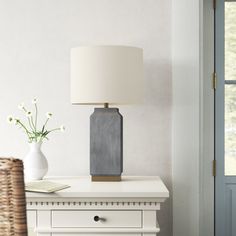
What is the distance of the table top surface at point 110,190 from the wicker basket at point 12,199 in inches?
48.1

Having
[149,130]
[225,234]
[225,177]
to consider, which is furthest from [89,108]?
[225,234]

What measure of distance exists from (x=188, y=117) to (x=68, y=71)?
0.82 metres

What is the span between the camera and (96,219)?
2.36 meters

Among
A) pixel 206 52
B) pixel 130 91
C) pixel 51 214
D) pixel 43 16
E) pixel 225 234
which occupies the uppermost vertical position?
pixel 43 16

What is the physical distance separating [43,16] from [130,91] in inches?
33.7

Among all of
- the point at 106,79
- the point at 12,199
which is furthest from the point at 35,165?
the point at 12,199

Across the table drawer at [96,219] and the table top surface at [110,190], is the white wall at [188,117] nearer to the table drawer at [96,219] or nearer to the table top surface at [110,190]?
the table top surface at [110,190]

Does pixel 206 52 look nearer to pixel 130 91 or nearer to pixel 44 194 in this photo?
pixel 130 91

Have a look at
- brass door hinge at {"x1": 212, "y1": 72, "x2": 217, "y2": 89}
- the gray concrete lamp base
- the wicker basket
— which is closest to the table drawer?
the gray concrete lamp base

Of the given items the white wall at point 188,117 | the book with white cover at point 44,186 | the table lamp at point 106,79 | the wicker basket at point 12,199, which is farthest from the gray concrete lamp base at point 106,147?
the wicker basket at point 12,199

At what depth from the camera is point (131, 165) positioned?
292cm

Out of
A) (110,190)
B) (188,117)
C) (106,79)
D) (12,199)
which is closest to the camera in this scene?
(12,199)

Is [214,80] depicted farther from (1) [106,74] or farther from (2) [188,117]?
(1) [106,74]

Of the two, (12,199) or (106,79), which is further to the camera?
(106,79)
